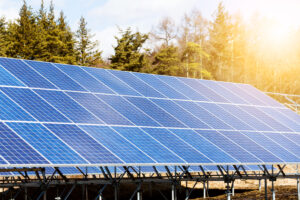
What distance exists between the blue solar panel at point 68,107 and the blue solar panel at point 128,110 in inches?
71.4

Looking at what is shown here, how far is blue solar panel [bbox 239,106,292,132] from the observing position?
87.6ft

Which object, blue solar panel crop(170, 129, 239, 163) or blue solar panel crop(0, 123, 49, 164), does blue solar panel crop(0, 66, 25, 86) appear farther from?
blue solar panel crop(170, 129, 239, 163)

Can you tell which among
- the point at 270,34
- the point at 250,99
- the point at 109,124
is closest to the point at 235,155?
the point at 109,124

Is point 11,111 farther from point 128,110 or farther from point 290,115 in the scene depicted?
point 290,115

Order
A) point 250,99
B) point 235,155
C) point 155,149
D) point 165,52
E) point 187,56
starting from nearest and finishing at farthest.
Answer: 1. point 155,149
2. point 235,155
3. point 250,99
4. point 165,52
5. point 187,56

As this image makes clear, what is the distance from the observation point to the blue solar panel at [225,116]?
24719 mm

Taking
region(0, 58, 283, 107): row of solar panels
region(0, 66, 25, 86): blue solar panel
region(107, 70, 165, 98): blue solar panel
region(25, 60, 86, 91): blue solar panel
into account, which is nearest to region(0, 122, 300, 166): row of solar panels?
region(0, 66, 25, 86): blue solar panel

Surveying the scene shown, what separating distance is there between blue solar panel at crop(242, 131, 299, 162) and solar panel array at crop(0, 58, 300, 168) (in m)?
0.06

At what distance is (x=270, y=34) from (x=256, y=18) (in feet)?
17.6

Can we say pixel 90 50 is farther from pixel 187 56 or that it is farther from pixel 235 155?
pixel 235 155

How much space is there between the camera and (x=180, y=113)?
23.8 m

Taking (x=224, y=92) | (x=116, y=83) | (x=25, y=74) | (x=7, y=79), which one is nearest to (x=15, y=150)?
(x=7, y=79)

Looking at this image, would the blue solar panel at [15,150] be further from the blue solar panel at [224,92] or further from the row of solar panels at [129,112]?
the blue solar panel at [224,92]

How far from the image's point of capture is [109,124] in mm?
19812
